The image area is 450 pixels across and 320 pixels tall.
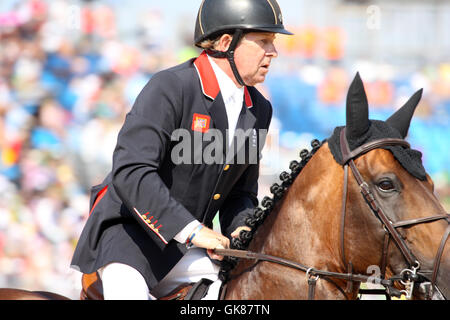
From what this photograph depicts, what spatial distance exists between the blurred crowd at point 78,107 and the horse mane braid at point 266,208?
14.6 ft

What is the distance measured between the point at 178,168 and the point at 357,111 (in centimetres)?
88

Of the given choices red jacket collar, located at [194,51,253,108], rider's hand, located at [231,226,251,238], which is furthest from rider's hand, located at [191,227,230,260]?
red jacket collar, located at [194,51,253,108]

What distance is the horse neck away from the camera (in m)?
2.38

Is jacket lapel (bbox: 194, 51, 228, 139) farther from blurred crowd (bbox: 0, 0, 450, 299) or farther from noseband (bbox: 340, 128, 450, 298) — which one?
blurred crowd (bbox: 0, 0, 450, 299)

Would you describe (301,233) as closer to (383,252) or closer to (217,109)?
(383,252)

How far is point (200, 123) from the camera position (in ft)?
8.55

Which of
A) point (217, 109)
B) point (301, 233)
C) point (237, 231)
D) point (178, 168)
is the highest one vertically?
point (217, 109)

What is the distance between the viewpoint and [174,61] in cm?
790

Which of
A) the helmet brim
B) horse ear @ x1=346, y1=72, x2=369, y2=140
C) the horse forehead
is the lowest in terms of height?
the horse forehead

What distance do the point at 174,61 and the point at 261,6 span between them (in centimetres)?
540

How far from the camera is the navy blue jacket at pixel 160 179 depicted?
239cm

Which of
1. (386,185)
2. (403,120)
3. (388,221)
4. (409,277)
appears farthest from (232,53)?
(409,277)

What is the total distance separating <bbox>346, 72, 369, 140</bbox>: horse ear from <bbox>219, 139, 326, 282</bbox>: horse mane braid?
0.26 metres
